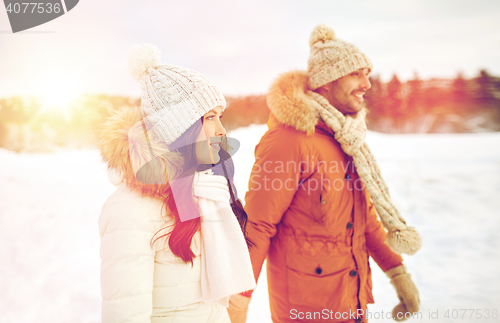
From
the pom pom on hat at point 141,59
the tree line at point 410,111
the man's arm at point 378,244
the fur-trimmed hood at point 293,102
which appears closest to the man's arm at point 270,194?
the fur-trimmed hood at point 293,102

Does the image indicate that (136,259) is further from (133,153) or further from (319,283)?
(319,283)

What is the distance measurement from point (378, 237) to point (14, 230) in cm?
276

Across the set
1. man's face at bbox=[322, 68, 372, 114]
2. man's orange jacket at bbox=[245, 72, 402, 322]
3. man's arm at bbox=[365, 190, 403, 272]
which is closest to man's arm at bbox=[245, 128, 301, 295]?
man's orange jacket at bbox=[245, 72, 402, 322]

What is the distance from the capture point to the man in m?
1.34

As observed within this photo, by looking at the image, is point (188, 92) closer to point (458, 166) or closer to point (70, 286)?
point (70, 286)

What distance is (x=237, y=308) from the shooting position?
1.12 m

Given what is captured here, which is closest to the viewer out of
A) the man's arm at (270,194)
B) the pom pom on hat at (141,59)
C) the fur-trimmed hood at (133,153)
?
the fur-trimmed hood at (133,153)

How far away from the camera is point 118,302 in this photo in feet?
2.26

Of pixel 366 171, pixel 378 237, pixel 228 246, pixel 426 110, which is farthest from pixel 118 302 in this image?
pixel 426 110

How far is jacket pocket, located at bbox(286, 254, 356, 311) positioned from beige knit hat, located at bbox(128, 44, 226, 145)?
842 mm

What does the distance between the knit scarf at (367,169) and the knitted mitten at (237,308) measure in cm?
82

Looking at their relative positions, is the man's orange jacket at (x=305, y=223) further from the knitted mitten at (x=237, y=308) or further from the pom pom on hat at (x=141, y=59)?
the pom pom on hat at (x=141, y=59)

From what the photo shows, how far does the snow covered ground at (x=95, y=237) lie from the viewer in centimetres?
206

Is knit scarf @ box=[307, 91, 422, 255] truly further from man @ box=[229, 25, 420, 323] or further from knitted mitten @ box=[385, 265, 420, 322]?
knitted mitten @ box=[385, 265, 420, 322]
